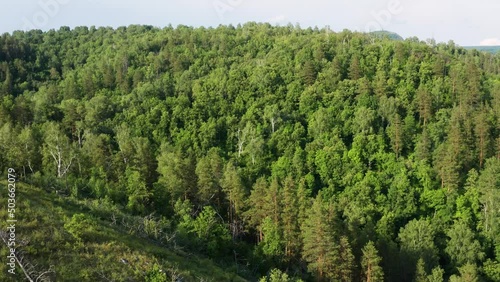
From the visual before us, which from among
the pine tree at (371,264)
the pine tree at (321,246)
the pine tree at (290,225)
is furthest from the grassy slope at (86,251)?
the pine tree at (371,264)

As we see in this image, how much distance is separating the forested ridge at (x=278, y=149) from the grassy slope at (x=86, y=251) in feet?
2.52

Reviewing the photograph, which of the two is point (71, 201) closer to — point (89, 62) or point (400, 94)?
point (400, 94)

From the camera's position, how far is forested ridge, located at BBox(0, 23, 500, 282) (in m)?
41.1

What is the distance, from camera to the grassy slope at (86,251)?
21875mm

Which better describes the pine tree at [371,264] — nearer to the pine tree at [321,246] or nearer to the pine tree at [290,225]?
the pine tree at [321,246]

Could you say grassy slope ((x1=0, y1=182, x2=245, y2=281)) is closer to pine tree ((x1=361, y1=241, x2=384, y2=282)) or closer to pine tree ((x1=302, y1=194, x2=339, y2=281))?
pine tree ((x1=302, y1=194, x2=339, y2=281))

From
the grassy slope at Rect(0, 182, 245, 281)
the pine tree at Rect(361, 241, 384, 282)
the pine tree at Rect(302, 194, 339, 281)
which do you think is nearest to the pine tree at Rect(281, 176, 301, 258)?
the pine tree at Rect(302, 194, 339, 281)

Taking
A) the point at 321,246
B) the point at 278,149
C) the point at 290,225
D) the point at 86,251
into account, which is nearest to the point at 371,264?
the point at 321,246

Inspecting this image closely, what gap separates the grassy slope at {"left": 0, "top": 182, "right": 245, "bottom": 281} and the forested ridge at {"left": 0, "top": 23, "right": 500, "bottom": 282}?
768mm

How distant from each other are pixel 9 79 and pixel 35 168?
6349 cm

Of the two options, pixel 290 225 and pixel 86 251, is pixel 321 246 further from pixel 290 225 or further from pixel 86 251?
pixel 86 251

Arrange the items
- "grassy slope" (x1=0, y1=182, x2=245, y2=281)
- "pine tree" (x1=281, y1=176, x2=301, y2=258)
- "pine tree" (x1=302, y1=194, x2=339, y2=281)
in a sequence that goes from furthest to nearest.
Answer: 1. "pine tree" (x1=281, y1=176, x2=301, y2=258)
2. "pine tree" (x1=302, y1=194, x2=339, y2=281)
3. "grassy slope" (x1=0, y1=182, x2=245, y2=281)

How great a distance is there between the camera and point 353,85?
86.4 meters

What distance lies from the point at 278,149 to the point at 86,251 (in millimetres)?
51638
